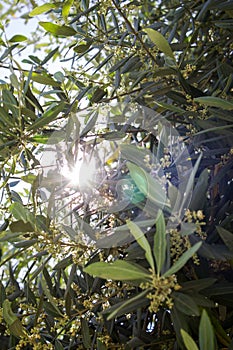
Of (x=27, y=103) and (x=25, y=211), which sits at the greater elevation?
(x=27, y=103)

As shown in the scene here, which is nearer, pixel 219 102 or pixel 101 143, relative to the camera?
pixel 219 102

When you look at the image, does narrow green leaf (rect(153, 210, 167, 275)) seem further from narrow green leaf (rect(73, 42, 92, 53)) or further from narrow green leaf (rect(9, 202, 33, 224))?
narrow green leaf (rect(73, 42, 92, 53))

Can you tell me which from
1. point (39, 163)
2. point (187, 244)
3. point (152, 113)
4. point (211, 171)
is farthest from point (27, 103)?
point (187, 244)

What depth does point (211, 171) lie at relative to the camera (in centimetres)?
109

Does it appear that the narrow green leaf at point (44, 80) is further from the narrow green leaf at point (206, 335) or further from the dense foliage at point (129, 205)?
the narrow green leaf at point (206, 335)

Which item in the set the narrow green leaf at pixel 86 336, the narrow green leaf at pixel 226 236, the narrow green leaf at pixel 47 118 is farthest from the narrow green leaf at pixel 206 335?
the narrow green leaf at pixel 47 118

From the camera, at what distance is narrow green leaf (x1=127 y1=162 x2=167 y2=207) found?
800 millimetres

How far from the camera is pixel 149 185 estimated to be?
80cm

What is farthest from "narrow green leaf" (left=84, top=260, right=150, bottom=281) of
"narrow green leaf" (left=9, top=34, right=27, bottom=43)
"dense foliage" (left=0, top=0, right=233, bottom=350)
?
"narrow green leaf" (left=9, top=34, right=27, bottom=43)

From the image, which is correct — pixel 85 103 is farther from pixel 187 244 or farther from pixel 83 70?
pixel 187 244

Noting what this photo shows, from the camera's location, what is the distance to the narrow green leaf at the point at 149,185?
80 centimetres

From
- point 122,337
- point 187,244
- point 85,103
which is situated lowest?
point 122,337

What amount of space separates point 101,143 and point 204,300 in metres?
0.44

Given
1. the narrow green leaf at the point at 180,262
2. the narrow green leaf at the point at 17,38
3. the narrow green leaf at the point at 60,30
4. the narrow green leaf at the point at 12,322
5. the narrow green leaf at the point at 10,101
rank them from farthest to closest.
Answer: the narrow green leaf at the point at 17,38 → the narrow green leaf at the point at 60,30 → the narrow green leaf at the point at 10,101 → the narrow green leaf at the point at 12,322 → the narrow green leaf at the point at 180,262
